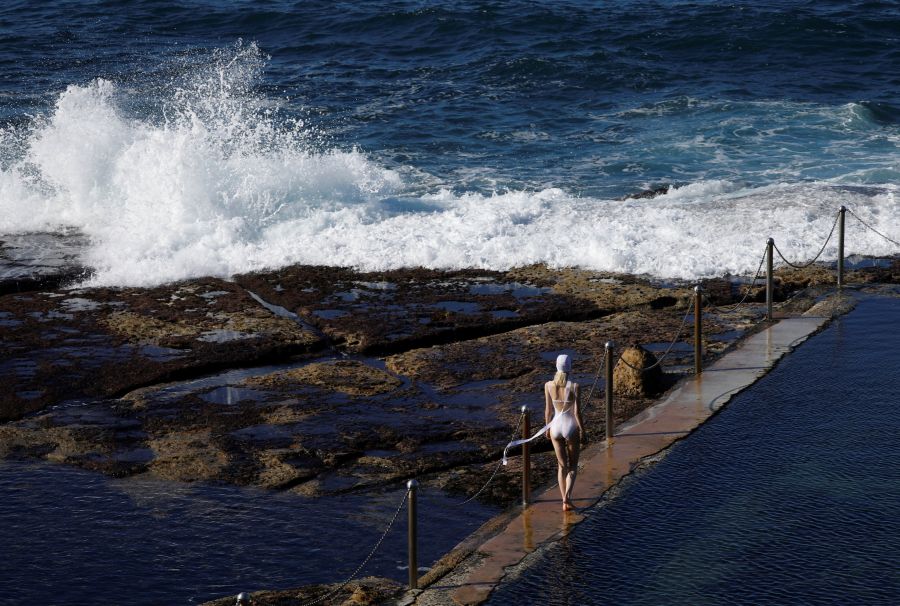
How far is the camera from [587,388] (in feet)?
40.3

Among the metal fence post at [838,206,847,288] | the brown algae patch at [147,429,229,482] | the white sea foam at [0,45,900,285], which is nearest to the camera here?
the brown algae patch at [147,429,229,482]

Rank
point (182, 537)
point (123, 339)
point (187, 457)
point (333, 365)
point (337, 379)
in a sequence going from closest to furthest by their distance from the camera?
1. point (182, 537)
2. point (187, 457)
3. point (337, 379)
4. point (333, 365)
5. point (123, 339)

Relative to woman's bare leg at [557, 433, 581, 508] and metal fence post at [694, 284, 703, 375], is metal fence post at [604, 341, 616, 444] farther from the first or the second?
metal fence post at [694, 284, 703, 375]

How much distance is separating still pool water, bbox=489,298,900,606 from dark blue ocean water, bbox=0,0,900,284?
5734 millimetres

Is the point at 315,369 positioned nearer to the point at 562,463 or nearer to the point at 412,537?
the point at 562,463

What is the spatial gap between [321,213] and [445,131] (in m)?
9.18

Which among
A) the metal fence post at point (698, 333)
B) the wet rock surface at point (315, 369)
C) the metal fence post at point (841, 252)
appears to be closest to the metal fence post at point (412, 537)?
the wet rock surface at point (315, 369)

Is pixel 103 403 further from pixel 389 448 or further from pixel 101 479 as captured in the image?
pixel 389 448

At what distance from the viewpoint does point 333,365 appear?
1309cm

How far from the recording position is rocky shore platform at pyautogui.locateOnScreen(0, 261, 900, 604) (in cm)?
1060

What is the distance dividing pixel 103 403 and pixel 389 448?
3346 millimetres

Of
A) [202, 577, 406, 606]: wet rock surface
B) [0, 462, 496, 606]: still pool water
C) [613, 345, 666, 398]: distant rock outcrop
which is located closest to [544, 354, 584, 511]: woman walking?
[0, 462, 496, 606]: still pool water

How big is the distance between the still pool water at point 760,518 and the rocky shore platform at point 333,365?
3.78ft

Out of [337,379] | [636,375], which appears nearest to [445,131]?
[337,379]
